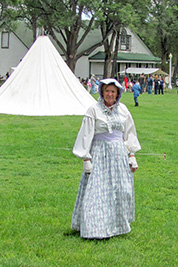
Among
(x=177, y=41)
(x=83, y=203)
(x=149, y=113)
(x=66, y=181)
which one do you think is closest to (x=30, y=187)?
(x=66, y=181)

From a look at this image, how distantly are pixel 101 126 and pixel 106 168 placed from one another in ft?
1.44

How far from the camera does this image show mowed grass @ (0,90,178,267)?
4.64 meters

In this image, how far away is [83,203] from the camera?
4953 mm

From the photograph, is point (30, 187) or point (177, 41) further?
point (177, 41)

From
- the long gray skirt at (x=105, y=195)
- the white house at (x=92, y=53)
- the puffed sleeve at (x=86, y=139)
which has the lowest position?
the long gray skirt at (x=105, y=195)

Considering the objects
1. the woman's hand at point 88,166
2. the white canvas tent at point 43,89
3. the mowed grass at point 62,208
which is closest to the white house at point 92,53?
the white canvas tent at point 43,89

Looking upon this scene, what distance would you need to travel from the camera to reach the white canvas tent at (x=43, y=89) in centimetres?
1802

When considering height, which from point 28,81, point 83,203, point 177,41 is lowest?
point 83,203

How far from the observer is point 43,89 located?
18.2 metres

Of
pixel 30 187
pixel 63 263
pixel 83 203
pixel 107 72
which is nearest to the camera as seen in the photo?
pixel 63 263

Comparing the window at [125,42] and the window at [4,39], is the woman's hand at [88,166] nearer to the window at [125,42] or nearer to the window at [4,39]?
the window at [4,39]

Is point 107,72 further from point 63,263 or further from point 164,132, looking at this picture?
point 63,263

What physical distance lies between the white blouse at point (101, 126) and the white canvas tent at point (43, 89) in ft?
41.3

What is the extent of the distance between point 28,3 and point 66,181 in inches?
1113
